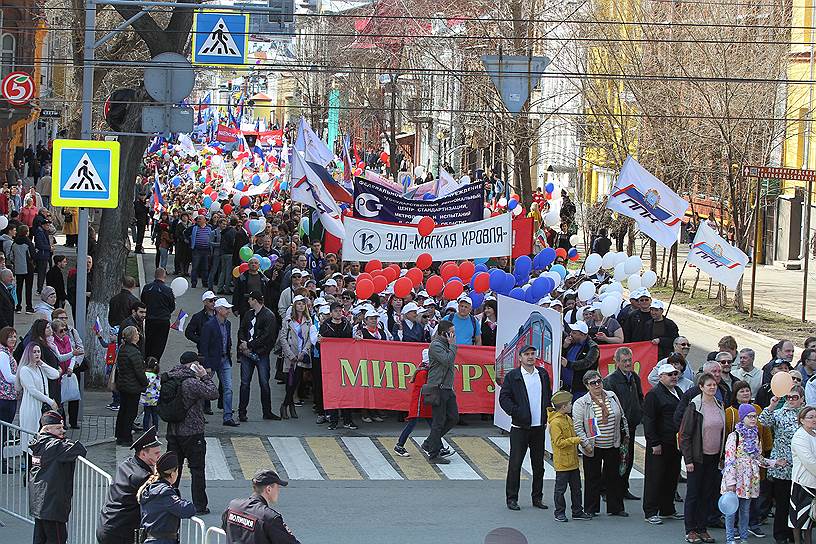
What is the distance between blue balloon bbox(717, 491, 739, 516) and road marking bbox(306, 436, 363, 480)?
422cm

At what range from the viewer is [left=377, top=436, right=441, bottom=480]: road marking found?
15453mm

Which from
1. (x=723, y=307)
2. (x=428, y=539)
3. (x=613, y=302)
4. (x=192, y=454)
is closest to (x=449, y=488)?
(x=428, y=539)

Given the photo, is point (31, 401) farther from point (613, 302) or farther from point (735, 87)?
point (735, 87)

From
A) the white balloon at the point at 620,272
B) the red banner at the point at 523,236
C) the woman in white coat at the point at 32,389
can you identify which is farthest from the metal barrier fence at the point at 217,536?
the red banner at the point at 523,236

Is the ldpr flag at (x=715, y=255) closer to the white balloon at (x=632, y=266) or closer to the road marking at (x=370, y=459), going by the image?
the white balloon at (x=632, y=266)

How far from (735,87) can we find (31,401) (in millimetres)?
21082

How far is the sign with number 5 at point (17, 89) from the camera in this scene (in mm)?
41062

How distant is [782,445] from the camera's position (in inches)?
510

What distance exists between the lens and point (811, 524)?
12.6 m

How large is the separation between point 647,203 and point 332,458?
7.37 meters

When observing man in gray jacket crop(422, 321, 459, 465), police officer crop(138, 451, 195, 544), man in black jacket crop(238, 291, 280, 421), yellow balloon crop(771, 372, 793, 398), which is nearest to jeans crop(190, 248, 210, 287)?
man in black jacket crop(238, 291, 280, 421)

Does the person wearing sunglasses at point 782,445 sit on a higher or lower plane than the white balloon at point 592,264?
lower

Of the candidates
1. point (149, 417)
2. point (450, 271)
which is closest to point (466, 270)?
point (450, 271)

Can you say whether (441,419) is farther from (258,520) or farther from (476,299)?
(258,520)
